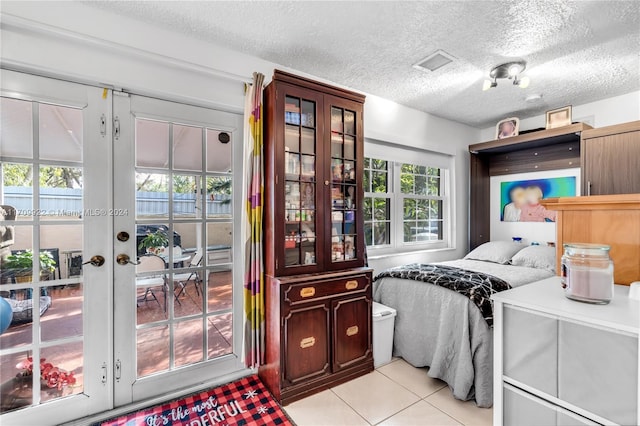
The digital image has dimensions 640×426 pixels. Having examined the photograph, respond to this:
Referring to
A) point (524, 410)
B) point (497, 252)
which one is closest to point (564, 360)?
point (524, 410)

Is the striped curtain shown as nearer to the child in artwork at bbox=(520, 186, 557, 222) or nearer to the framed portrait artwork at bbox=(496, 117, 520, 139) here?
the framed portrait artwork at bbox=(496, 117, 520, 139)

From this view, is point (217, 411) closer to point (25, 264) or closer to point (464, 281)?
point (25, 264)

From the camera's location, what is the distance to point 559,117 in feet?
10.8

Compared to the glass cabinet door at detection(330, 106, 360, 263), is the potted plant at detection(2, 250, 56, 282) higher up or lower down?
lower down

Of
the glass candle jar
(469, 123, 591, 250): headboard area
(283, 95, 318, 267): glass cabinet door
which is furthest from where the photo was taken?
(469, 123, 591, 250): headboard area

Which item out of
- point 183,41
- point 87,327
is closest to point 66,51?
point 183,41

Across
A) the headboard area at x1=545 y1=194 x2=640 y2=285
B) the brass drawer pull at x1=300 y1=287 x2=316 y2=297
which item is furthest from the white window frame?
the headboard area at x1=545 y1=194 x2=640 y2=285

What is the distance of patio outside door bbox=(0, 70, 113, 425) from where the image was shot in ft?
5.49

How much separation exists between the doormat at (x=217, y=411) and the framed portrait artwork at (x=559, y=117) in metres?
3.96

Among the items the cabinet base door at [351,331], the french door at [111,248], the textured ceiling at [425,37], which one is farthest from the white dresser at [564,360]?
the french door at [111,248]

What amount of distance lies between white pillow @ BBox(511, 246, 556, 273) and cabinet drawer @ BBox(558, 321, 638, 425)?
Result: 2.60 m

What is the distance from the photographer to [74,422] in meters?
1.79

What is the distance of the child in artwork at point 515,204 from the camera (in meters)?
3.93

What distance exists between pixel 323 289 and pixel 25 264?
6.05 feet
